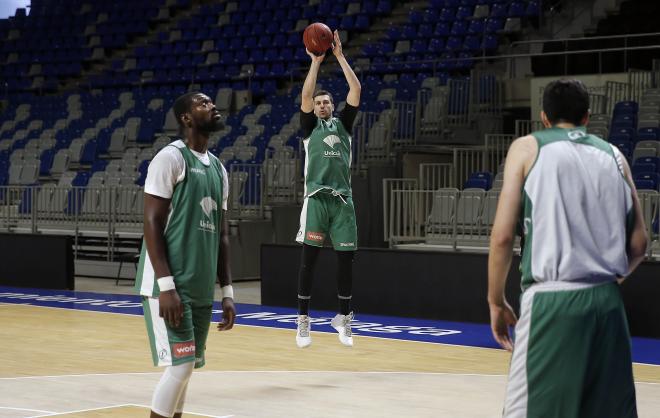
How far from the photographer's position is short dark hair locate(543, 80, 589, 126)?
3750 mm

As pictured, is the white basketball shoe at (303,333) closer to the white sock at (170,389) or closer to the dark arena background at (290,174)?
the dark arena background at (290,174)

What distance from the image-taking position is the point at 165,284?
15.4 feet

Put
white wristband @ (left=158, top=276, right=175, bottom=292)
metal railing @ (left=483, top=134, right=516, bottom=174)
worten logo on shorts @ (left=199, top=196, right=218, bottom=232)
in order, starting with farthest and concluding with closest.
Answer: metal railing @ (left=483, top=134, right=516, bottom=174) < worten logo on shorts @ (left=199, top=196, right=218, bottom=232) < white wristband @ (left=158, top=276, right=175, bottom=292)

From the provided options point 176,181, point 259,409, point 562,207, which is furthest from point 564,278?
point 259,409

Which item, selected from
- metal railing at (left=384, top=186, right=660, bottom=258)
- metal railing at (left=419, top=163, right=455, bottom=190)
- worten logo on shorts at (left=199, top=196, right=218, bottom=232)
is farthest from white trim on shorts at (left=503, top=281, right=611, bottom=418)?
metal railing at (left=419, top=163, right=455, bottom=190)

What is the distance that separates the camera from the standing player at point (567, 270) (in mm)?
3645

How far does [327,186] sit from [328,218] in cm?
29

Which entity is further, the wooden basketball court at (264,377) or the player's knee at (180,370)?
the wooden basketball court at (264,377)

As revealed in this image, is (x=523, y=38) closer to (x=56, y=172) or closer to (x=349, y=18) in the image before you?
(x=349, y=18)

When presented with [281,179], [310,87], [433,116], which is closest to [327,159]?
[310,87]

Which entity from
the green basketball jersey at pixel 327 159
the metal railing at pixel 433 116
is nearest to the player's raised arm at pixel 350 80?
the green basketball jersey at pixel 327 159

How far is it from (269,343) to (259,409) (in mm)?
3221

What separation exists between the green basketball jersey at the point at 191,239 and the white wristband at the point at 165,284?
0.11 metres

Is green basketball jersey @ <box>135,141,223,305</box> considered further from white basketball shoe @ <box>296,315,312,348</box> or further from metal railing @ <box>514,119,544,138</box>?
metal railing @ <box>514,119,544,138</box>
